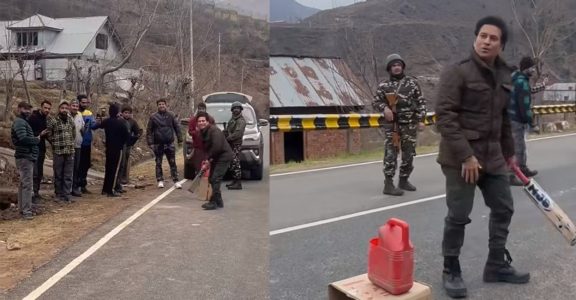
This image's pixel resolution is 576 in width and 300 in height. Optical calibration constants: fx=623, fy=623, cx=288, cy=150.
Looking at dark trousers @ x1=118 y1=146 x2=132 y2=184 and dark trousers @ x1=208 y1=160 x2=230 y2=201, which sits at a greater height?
dark trousers @ x1=208 y1=160 x2=230 y2=201

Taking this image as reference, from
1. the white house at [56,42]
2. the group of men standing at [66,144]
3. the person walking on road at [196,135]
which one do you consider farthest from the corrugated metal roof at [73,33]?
the group of men standing at [66,144]

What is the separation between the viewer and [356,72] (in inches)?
58.9

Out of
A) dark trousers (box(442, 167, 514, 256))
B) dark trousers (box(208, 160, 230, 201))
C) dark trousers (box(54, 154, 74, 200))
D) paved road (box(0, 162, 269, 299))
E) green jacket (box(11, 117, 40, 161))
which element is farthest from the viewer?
dark trousers (box(54, 154, 74, 200))

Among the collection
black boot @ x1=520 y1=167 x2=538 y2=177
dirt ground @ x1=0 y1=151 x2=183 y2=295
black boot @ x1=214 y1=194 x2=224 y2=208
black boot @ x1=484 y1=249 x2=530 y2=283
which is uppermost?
black boot @ x1=520 y1=167 x2=538 y2=177

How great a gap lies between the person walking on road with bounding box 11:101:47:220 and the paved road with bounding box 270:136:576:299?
3889 millimetres

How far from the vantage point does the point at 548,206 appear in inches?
69.7

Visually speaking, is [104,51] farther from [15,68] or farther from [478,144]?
[478,144]

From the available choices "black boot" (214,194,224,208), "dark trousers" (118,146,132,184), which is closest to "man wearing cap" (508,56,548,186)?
"black boot" (214,194,224,208)

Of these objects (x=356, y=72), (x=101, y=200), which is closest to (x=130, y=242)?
(x=101, y=200)

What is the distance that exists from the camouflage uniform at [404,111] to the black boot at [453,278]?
34cm

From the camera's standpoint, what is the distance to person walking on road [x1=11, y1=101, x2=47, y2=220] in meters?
5.24

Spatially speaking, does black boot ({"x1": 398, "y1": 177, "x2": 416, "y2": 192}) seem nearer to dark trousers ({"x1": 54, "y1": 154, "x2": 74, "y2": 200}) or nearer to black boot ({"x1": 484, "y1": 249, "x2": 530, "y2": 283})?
black boot ({"x1": 484, "y1": 249, "x2": 530, "y2": 283})

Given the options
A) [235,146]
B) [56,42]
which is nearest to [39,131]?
[56,42]

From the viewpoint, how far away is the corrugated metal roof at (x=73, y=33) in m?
3.26
